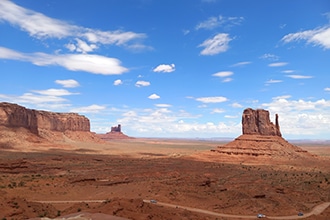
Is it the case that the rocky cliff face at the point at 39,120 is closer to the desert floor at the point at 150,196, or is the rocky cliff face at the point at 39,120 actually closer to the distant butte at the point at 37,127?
the distant butte at the point at 37,127

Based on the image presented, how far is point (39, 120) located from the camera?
135875 millimetres

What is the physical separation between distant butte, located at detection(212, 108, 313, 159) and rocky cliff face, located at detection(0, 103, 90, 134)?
7125cm

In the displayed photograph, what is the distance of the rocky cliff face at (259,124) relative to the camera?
3223 inches

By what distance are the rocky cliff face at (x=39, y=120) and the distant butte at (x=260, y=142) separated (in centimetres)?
7125

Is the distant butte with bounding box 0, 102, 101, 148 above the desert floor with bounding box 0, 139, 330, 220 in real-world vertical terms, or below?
above

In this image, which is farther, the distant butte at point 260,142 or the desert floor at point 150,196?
the distant butte at point 260,142

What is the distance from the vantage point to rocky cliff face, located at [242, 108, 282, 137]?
3223 inches

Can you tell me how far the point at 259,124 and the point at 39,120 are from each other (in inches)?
3898

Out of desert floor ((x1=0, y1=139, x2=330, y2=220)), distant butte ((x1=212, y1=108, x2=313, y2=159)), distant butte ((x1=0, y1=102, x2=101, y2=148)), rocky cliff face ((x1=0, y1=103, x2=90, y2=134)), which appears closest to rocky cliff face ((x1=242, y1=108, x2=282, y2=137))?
distant butte ((x1=212, y1=108, x2=313, y2=159))

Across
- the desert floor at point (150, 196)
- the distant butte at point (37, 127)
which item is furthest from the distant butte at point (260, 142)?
the distant butte at point (37, 127)

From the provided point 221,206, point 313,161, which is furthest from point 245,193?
point 313,161

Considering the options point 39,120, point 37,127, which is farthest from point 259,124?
point 39,120

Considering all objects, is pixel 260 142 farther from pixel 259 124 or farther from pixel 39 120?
pixel 39 120

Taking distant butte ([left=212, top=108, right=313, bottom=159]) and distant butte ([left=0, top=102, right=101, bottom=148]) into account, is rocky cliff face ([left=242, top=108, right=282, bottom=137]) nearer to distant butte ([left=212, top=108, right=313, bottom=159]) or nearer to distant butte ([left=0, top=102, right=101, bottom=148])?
distant butte ([left=212, top=108, right=313, bottom=159])
